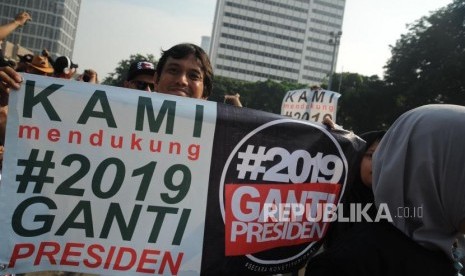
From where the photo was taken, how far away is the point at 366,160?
248 centimetres

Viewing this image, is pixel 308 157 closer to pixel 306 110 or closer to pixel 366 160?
pixel 366 160

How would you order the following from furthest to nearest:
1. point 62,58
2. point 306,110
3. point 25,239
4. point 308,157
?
point 306,110
point 62,58
point 308,157
point 25,239

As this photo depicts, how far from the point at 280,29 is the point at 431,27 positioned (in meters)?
99.1

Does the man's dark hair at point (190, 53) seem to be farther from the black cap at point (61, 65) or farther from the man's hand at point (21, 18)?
the black cap at point (61, 65)

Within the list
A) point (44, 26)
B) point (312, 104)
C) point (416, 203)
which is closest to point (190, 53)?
point (416, 203)

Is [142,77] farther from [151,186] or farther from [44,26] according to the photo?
[44,26]

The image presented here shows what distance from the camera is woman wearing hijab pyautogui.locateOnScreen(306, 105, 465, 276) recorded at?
4.46ft

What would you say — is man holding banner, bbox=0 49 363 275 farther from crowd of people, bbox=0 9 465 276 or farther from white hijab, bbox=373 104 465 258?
white hijab, bbox=373 104 465 258

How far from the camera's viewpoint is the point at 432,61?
31719 mm

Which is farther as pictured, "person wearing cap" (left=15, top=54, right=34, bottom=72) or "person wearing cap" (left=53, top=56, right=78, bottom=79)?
"person wearing cap" (left=15, top=54, right=34, bottom=72)

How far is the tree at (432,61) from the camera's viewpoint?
29297 millimetres

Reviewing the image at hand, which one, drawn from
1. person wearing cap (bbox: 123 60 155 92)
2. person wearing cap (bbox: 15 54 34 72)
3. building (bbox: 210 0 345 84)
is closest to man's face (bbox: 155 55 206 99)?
person wearing cap (bbox: 123 60 155 92)

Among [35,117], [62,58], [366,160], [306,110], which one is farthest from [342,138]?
[306,110]

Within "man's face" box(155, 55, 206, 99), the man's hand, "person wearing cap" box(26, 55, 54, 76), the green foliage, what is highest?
the green foliage
